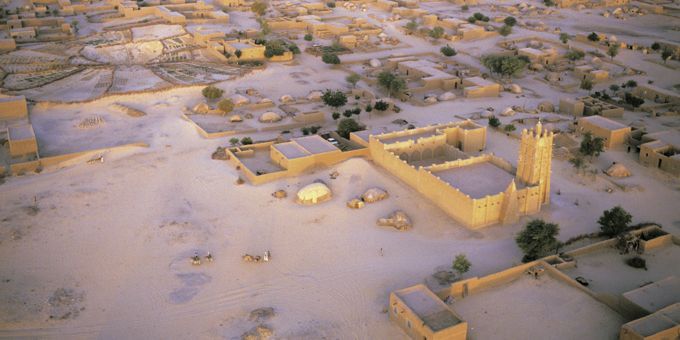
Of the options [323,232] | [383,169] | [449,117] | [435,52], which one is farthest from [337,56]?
[323,232]

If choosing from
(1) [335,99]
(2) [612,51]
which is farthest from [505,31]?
(1) [335,99]

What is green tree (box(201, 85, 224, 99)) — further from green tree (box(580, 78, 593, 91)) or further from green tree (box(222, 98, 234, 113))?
green tree (box(580, 78, 593, 91))

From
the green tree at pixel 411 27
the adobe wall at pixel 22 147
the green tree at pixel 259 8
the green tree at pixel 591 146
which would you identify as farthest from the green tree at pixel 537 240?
the green tree at pixel 259 8

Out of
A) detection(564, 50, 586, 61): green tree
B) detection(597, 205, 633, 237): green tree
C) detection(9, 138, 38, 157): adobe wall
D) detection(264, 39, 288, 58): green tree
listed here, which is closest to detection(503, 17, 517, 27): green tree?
detection(564, 50, 586, 61): green tree

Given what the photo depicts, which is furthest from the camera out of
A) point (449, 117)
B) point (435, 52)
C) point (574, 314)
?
point (435, 52)

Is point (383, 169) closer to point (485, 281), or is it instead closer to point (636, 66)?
point (485, 281)

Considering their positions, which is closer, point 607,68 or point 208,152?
point 208,152

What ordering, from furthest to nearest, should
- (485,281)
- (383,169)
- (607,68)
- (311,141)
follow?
(607,68) < (311,141) < (383,169) < (485,281)
